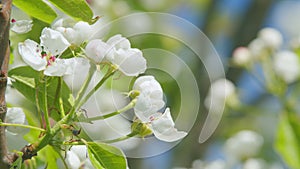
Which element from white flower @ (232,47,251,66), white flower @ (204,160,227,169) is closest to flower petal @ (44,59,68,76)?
white flower @ (204,160,227,169)

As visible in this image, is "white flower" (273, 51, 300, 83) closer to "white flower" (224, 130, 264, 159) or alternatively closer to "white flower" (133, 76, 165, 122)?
"white flower" (224, 130, 264, 159)

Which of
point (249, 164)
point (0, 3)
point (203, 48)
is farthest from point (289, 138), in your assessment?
point (0, 3)

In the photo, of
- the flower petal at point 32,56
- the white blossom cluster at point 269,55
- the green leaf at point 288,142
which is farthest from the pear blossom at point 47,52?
the white blossom cluster at point 269,55

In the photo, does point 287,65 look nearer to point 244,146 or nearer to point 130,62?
→ point 244,146

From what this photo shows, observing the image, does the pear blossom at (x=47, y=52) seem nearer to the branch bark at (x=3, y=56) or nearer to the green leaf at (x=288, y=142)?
the branch bark at (x=3, y=56)

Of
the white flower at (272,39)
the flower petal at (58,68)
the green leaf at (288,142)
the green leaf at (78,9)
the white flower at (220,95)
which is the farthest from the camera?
the white flower at (220,95)

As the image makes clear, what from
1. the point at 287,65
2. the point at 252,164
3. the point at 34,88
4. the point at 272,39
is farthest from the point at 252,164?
the point at 34,88
